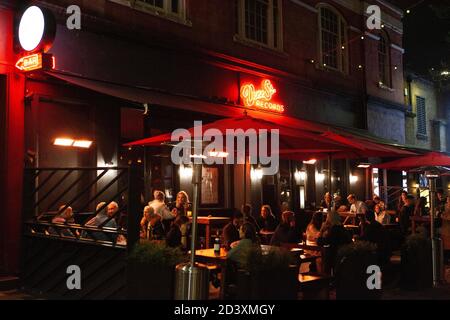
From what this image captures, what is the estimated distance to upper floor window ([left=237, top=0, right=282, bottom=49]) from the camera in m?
14.7

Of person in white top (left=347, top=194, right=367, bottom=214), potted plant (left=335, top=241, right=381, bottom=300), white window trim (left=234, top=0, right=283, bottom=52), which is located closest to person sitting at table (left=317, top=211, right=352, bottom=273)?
potted plant (left=335, top=241, right=381, bottom=300)

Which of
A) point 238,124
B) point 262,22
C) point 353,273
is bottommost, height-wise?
point 353,273

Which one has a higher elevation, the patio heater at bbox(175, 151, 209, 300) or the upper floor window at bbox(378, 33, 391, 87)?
the upper floor window at bbox(378, 33, 391, 87)

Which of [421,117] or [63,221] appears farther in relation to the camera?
[421,117]

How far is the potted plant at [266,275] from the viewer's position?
602cm

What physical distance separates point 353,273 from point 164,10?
25.7ft

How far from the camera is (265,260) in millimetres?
6090

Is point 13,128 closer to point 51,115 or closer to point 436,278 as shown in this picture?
point 51,115

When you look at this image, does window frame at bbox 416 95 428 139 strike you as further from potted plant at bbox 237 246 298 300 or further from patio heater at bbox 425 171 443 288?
potted plant at bbox 237 246 298 300

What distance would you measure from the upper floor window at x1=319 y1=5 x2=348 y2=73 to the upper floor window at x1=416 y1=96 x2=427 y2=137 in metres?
8.42

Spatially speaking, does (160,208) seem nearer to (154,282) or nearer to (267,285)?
(154,282)

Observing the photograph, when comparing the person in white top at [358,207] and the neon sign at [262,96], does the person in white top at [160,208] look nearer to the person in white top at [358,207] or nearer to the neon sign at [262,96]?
the neon sign at [262,96]

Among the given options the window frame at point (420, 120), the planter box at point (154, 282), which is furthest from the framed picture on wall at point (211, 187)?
the window frame at point (420, 120)

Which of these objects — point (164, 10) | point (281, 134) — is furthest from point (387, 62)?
point (281, 134)
